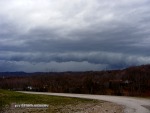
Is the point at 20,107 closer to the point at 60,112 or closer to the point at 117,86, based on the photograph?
the point at 60,112

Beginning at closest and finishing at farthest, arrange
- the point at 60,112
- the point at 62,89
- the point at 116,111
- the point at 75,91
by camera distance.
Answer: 1. the point at 60,112
2. the point at 116,111
3. the point at 75,91
4. the point at 62,89

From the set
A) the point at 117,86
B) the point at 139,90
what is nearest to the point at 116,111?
the point at 139,90

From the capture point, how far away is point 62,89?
105250 millimetres

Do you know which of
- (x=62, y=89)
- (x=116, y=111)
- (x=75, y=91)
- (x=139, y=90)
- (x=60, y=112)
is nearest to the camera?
(x=60, y=112)

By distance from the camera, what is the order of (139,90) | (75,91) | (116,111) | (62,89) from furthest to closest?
(62,89) → (75,91) → (139,90) → (116,111)

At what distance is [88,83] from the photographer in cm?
10294

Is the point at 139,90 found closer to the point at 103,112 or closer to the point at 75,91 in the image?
the point at 75,91

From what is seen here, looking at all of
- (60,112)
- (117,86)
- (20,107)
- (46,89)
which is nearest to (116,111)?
(60,112)

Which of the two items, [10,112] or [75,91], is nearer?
[10,112]

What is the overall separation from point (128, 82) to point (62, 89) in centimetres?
2155

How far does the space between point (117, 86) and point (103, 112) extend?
60.5 m

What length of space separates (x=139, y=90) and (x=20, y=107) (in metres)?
53.6

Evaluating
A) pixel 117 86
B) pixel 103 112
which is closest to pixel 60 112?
pixel 103 112

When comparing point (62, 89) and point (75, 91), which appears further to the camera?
point (62, 89)
